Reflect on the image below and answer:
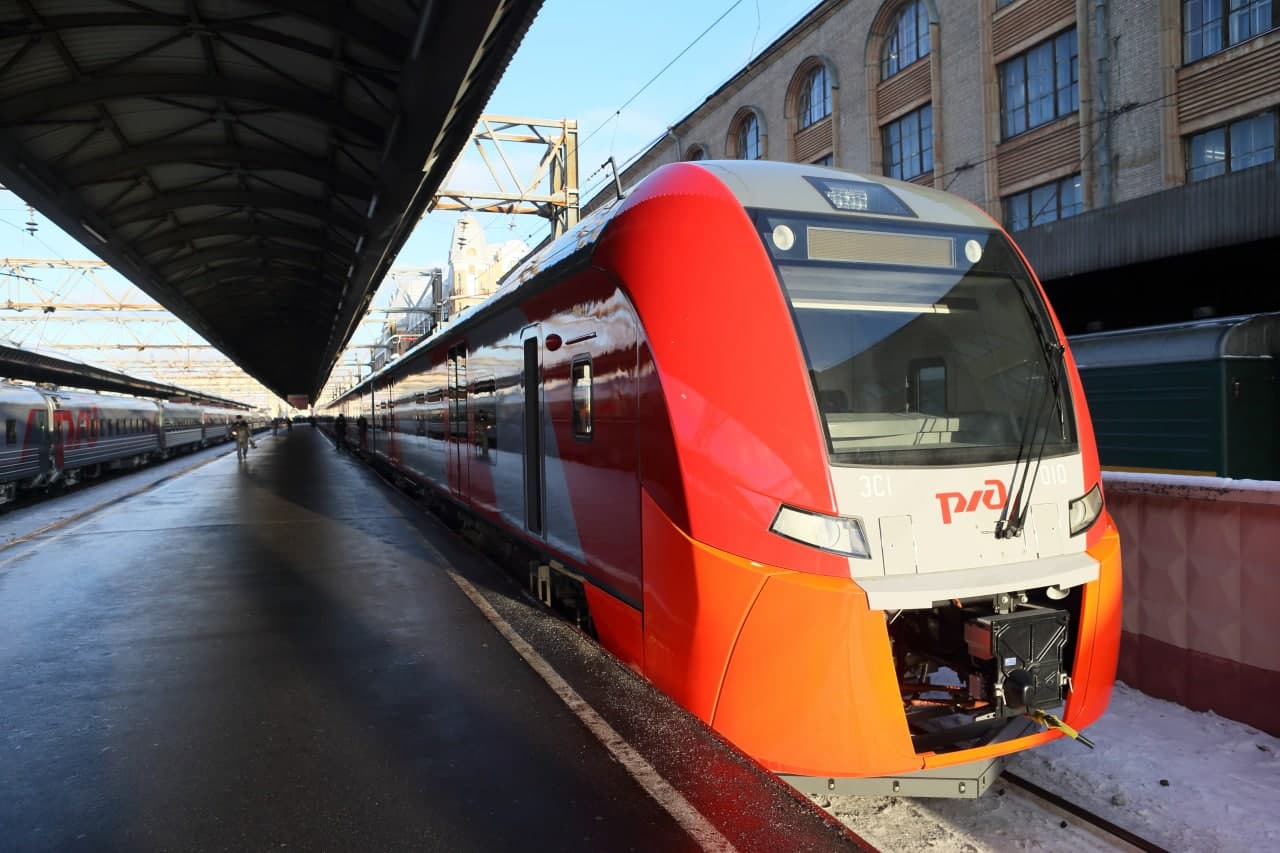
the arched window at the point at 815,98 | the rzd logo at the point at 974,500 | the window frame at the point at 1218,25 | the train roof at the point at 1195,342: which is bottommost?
the rzd logo at the point at 974,500

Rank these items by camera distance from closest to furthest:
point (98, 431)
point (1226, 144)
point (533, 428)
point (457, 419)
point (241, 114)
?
point (533, 428)
point (457, 419)
point (241, 114)
point (1226, 144)
point (98, 431)

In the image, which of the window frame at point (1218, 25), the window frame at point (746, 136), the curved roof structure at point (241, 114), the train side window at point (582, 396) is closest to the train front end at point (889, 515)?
the train side window at point (582, 396)

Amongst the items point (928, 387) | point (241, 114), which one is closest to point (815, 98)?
point (241, 114)

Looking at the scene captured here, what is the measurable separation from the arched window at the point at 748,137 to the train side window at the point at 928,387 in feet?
82.9

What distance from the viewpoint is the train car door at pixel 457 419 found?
972 cm

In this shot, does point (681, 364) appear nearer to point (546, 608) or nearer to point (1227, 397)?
point (546, 608)

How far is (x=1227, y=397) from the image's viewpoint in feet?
32.0

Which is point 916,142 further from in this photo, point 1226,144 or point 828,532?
point 828,532

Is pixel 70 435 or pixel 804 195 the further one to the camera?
pixel 70 435

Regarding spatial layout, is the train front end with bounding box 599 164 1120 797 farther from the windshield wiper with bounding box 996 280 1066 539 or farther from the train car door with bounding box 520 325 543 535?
the train car door with bounding box 520 325 543 535

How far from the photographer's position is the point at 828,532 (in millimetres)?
3555

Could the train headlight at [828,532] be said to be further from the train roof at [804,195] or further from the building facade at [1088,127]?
the building facade at [1088,127]

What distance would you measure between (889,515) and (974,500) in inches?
17.3

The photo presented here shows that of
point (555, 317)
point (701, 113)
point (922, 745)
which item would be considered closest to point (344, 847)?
point (922, 745)
